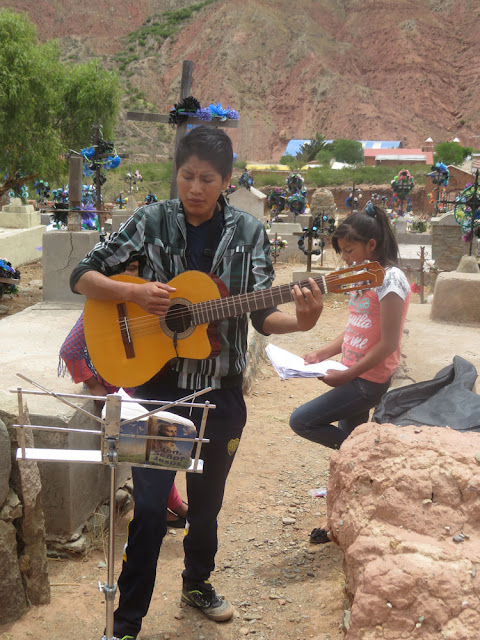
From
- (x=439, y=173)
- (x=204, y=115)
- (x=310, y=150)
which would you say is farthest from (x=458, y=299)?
(x=310, y=150)

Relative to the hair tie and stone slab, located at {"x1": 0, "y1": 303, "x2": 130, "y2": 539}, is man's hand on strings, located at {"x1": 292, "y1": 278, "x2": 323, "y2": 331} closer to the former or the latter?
the hair tie

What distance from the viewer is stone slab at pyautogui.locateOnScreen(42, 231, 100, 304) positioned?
18.9 ft

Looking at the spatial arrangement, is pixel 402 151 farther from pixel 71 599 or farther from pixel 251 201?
pixel 71 599

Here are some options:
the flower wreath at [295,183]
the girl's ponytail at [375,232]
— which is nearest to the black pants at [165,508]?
the girl's ponytail at [375,232]

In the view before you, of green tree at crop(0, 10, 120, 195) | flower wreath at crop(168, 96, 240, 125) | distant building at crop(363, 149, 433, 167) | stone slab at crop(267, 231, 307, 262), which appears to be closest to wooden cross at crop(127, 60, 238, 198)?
flower wreath at crop(168, 96, 240, 125)

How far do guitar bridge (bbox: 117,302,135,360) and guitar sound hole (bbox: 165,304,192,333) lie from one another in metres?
0.16

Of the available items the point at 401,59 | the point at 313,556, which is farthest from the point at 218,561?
the point at 401,59

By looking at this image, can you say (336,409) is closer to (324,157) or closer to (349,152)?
(324,157)

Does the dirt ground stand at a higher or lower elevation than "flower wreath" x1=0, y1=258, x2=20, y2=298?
lower

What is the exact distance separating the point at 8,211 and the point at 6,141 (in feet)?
6.78

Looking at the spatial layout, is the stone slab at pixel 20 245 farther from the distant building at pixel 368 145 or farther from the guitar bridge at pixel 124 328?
the distant building at pixel 368 145

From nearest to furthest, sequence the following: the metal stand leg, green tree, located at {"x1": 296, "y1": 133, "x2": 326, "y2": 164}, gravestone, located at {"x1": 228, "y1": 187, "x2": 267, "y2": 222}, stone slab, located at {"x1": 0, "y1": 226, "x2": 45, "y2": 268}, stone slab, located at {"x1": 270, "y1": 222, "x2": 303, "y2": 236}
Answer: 1. the metal stand leg
2. stone slab, located at {"x1": 0, "y1": 226, "x2": 45, "y2": 268}
3. stone slab, located at {"x1": 270, "y1": 222, "x2": 303, "y2": 236}
4. gravestone, located at {"x1": 228, "y1": 187, "x2": 267, "y2": 222}
5. green tree, located at {"x1": 296, "y1": 133, "x2": 326, "y2": 164}

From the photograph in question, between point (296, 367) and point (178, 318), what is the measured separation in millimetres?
886

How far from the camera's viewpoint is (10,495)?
2.56 metres
